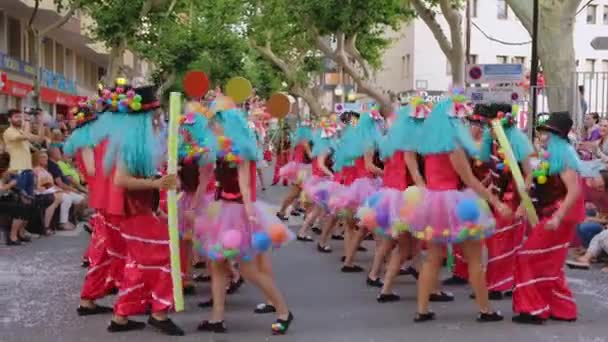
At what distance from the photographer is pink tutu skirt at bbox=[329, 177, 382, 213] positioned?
966cm

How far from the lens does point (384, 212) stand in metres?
7.70

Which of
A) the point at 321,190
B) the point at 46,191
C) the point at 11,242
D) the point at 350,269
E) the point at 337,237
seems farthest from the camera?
the point at 46,191

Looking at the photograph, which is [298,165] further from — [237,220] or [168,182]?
[168,182]

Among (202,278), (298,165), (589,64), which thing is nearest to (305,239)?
(298,165)

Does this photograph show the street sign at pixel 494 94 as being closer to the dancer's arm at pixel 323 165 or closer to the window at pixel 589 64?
the dancer's arm at pixel 323 165

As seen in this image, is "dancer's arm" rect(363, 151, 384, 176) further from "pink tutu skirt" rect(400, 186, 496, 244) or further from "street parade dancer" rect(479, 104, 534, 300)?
"pink tutu skirt" rect(400, 186, 496, 244)

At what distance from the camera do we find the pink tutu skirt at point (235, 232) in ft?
20.6

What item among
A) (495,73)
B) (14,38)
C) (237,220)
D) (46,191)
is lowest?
(46,191)

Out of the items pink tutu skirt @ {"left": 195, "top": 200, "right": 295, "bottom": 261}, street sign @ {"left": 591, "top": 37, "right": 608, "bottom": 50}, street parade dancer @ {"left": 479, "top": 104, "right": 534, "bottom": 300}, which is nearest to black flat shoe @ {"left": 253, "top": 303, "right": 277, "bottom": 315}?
pink tutu skirt @ {"left": 195, "top": 200, "right": 295, "bottom": 261}

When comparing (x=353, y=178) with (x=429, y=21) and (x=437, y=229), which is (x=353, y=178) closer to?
(x=437, y=229)

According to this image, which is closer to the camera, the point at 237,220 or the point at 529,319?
the point at 237,220

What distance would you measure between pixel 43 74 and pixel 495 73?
59.3 feet

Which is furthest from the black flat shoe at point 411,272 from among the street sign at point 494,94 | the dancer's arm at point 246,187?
the street sign at point 494,94

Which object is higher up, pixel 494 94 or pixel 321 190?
pixel 494 94
